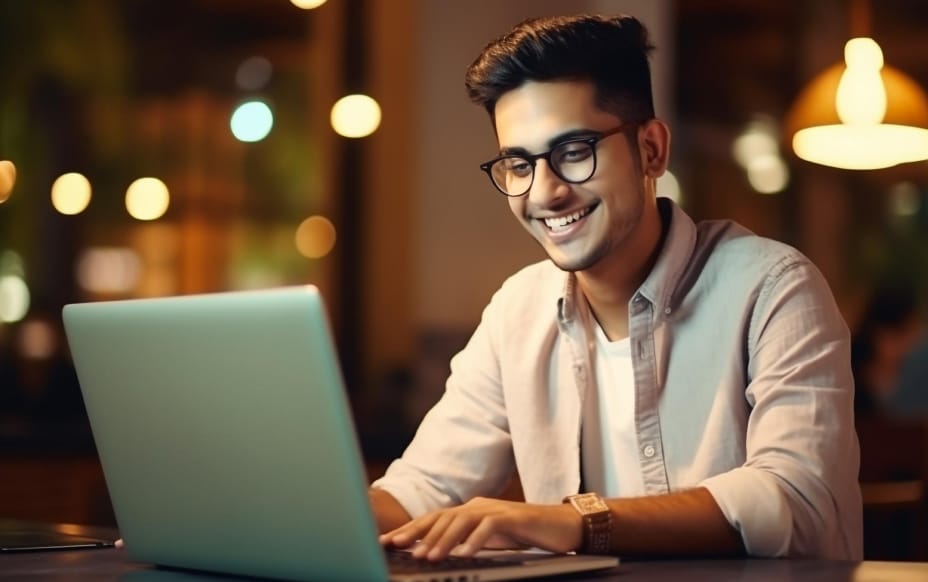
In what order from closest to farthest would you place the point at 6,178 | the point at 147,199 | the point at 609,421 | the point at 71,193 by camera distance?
the point at 609,421 < the point at 6,178 < the point at 71,193 < the point at 147,199

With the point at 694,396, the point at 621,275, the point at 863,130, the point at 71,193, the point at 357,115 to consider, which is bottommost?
the point at 694,396

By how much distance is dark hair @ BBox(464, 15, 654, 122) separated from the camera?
2158 millimetres

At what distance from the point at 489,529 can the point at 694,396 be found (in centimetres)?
63

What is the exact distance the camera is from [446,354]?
6.16 m

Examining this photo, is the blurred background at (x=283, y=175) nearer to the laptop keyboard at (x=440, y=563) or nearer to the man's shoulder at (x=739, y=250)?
the man's shoulder at (x=739, y=250)

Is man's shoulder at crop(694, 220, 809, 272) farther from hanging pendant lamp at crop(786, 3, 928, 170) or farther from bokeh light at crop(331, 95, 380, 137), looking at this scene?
bokeh light at crop(331, 95, 380, 137)

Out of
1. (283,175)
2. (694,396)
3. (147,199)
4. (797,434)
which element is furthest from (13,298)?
(797,434)

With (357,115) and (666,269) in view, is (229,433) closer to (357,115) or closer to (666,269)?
(666,269)

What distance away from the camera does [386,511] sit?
7.18 feet

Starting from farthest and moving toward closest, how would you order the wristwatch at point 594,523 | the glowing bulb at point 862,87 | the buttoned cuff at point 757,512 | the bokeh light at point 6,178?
the bokeh light at point 6,178 < the glowing bulb at point 862,87 < the buttoned cuff at point 757,512 < the wristwatch at point 594,523

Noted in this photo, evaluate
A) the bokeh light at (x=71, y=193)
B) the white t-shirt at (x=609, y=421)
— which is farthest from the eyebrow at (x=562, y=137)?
the bokeh light at (x=71, y=193)

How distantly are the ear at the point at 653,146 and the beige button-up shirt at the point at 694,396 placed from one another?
2.7 inches

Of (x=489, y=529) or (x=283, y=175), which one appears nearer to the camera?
(x=489, y=529)

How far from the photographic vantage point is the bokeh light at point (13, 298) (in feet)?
19.7
